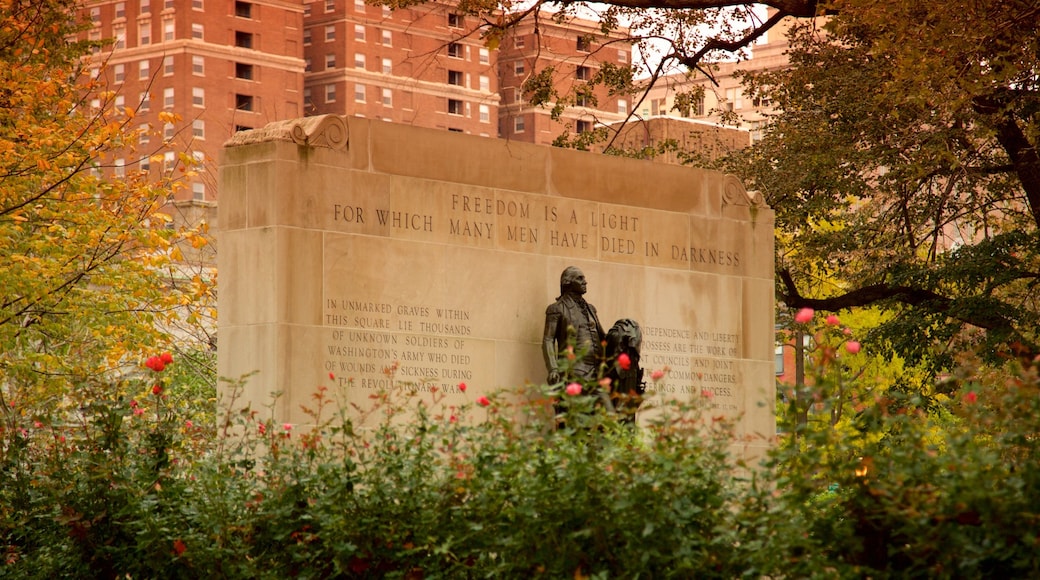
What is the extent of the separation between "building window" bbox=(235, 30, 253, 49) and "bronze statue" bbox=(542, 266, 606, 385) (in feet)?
334

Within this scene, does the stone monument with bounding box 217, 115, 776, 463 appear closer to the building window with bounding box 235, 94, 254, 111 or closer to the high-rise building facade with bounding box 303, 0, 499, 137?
the building window with bounding box 235, 94, 254, 111

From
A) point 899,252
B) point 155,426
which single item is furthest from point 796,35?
point 155,426

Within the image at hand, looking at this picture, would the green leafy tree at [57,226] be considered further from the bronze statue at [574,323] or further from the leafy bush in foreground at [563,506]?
the leafy bush in foreground at [563,506]

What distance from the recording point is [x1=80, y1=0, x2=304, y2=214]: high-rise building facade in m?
110

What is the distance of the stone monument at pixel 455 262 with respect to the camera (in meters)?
14.9

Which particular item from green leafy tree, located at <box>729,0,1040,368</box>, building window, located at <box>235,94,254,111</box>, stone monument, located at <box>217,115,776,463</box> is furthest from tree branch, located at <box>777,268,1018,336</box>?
building window, located at <box>235,94,254,111</box>

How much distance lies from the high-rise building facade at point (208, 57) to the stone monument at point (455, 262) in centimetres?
9111

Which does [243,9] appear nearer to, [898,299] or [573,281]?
[898,299]

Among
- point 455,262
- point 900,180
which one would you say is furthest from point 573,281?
point 900,180

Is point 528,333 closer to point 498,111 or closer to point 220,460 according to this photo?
point 220,460

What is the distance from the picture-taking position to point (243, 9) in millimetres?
116000

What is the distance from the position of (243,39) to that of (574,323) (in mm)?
103626

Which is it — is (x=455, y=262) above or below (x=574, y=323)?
above

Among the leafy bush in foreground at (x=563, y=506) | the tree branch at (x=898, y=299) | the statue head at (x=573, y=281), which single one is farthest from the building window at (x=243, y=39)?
the leafy bush in foreground at (x=563, y=506)
